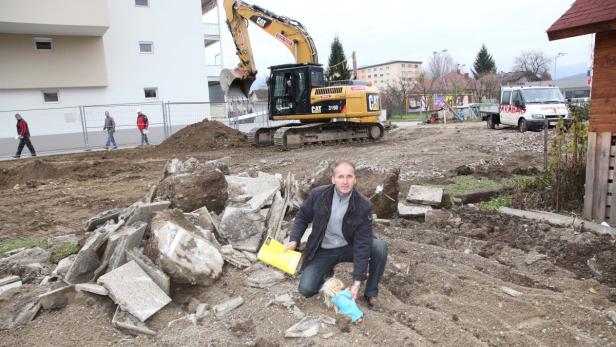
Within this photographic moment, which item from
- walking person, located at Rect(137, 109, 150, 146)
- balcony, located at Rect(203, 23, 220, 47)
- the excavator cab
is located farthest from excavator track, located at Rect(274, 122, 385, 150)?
balcony, located at Rect(203, 23, 220, 47)

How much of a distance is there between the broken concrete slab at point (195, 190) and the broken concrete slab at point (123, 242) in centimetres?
106

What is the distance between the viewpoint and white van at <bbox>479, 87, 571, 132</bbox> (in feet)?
59.5

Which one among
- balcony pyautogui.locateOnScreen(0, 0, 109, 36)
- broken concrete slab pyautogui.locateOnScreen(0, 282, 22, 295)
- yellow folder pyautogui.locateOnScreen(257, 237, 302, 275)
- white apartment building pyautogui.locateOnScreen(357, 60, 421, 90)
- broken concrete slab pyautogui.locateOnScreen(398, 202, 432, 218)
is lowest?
→ broken concrete slab pyautogui.locateOnScreen(0, 282, 22, 295)

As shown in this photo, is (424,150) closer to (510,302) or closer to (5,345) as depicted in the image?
(510,302)

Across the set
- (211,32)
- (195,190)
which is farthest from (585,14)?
(211,32)

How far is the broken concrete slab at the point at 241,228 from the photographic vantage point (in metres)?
5.46

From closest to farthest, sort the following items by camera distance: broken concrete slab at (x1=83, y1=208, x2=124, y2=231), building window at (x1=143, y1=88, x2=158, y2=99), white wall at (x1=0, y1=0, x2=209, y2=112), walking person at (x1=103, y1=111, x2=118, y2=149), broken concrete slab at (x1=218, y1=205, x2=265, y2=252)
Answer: broken concrete slab at (x1=218, y1=205, x2=265, y2=252) → broken concrete slab at (x1=83, y1=208, x2=124, y2=231) → walking person at (x1=103, y1=111, x2=118, y2=149) → white wall at (x1=0, y1=0, x2=209, y2=112) → building window at (x1=143, y1=88, x2=158, y2=99)

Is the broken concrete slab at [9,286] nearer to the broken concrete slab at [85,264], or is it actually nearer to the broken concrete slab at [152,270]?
the broken concrete slab at [85,264]

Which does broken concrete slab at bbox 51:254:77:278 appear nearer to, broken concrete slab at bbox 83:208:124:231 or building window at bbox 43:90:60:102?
broken concrete slab at bbox 83:208:124:231

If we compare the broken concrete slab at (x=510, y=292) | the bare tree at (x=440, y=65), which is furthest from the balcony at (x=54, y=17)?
the bare tree at (x=440, y=65)

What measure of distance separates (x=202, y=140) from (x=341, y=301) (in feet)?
51.0

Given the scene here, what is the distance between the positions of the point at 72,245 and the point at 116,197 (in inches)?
155

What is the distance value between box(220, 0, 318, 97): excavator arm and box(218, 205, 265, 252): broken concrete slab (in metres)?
12.6

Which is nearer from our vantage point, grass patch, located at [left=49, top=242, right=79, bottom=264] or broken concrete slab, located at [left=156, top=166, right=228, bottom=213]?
grass patch, located at [left=49, top=242, right=79, bottom=264]
